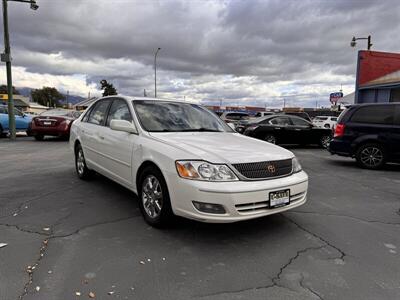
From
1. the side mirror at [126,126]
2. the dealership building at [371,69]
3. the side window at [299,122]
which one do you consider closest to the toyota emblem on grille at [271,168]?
the side mirror at [126,126]

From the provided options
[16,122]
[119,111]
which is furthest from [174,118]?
[16,122]

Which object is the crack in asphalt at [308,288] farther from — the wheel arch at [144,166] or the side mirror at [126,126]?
the side mirror at [126,126]

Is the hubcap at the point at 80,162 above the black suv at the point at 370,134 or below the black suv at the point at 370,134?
below

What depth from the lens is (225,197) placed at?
3.38 m

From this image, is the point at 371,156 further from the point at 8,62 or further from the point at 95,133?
the point at 8,62

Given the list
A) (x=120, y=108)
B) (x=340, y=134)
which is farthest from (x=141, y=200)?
(x=340, y=134)

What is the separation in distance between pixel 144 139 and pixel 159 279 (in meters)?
1.86

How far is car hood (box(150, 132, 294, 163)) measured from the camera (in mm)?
3623

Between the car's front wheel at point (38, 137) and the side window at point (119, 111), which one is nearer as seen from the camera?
the side window at point (119, 111)

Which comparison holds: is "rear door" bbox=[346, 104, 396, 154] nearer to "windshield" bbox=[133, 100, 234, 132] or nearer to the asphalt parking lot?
the asphalt parking lot

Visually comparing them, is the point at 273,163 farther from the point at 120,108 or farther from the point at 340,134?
the point at 340,134

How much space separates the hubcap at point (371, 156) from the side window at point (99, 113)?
21.3 feet

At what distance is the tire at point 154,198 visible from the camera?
3801mm

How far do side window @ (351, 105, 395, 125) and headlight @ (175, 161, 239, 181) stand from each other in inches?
258
